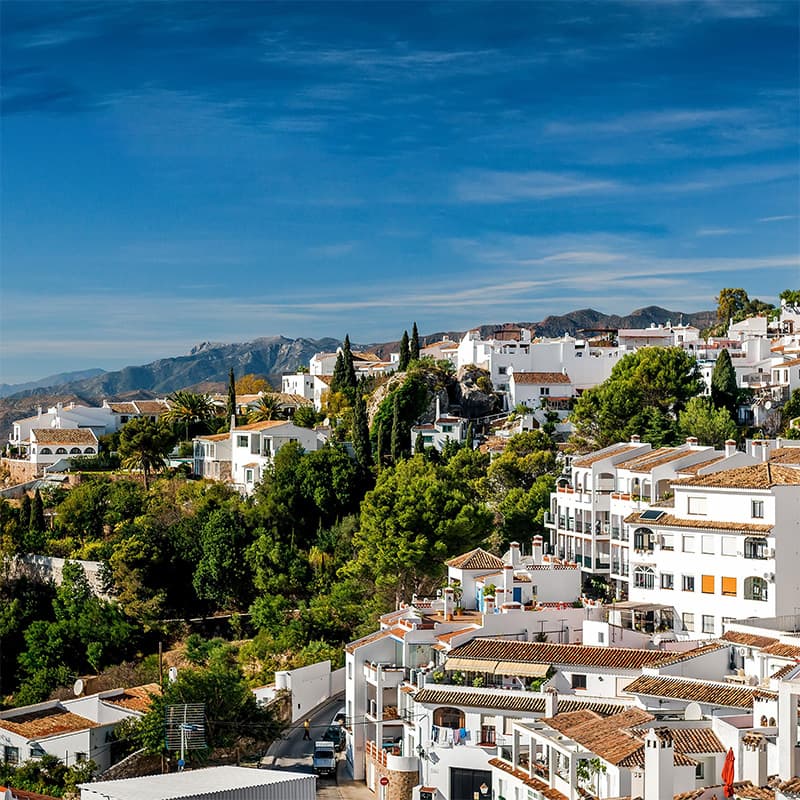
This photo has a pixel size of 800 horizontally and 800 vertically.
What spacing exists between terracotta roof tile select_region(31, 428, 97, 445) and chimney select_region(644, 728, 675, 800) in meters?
40.1

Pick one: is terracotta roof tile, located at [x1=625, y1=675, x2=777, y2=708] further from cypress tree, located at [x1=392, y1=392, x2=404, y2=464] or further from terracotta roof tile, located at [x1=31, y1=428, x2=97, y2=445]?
terracotta roof tile, located at [x1=31, y1=428, x2=97, y2=445]

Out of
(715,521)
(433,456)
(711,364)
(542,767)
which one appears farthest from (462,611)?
(711,364)

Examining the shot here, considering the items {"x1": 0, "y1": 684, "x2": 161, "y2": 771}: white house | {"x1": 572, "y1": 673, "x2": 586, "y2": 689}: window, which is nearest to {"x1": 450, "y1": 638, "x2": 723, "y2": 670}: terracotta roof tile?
{"x1": 572, "y1": 673, "x2": 586, "y2": 689}: window

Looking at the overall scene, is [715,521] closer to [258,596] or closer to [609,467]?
[609,467]

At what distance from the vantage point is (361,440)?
4306cm

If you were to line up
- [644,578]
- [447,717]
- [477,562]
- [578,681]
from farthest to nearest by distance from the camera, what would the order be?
[477,562], [644,578], [578,681], [447,717]

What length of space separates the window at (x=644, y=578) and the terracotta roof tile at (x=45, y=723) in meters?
11.8

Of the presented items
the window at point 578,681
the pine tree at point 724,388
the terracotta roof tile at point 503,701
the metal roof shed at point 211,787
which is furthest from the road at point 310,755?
the pine tree at point 724,388

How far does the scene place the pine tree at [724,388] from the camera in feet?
140

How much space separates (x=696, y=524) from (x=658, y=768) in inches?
414

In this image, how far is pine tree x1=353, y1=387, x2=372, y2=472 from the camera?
139 feet

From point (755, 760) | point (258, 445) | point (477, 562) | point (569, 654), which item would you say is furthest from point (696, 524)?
point (258, 445)

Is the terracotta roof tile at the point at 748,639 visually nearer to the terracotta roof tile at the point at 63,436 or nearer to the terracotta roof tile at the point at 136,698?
the terracotta roof tile at the point at 136,698

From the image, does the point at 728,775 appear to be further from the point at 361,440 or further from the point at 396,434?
the point at 396,434
